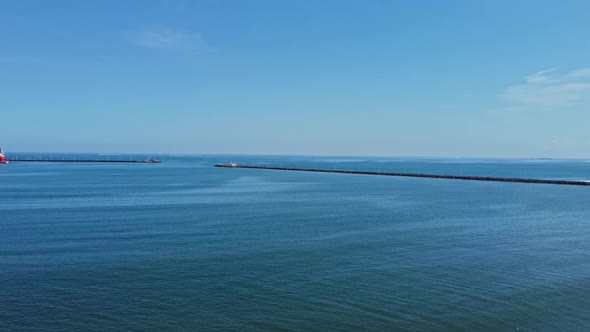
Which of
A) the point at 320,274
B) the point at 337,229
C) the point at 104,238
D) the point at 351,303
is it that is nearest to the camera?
the point at 351,303

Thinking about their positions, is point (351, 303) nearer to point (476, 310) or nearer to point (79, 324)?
point (476, 310)

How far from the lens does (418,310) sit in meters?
19.7

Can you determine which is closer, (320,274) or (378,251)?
(320,274)

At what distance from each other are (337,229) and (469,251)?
12.0 meters

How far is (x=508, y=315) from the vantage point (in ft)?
63.2

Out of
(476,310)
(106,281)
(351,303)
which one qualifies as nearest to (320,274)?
(351,303)

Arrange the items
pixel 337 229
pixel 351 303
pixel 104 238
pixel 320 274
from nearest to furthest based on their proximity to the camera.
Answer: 1. pixel 351 303
2. pixel 320 274
3. pixel 104 238
4. pixel 337 229

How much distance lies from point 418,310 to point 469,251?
13308 millimetres

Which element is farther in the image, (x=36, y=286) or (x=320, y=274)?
(x=320, y=274)

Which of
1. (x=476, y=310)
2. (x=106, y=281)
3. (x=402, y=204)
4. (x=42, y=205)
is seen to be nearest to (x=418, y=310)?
(x=476, y=310)

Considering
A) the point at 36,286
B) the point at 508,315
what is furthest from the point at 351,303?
the point at 36,286

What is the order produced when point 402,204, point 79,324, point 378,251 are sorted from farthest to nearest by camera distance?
point 402,204 < point 378,251 < point 79,324

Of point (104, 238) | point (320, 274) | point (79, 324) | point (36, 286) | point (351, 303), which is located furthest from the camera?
point (104, 238)

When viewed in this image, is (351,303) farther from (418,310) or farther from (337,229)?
(337,229)
